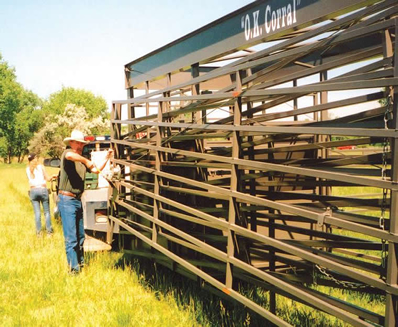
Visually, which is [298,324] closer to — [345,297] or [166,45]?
[345,297]

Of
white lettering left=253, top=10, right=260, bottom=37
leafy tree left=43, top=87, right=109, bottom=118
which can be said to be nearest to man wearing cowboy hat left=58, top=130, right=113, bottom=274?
white lettering left=253, top=10, right=260, bottom=37

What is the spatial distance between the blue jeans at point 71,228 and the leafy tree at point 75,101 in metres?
79.6

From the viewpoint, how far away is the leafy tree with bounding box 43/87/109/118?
8381 centimetres

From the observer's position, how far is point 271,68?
372 cm

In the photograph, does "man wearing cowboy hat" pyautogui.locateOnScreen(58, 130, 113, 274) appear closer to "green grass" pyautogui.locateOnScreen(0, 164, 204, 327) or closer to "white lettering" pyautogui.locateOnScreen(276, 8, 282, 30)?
"green grass" pyautogui.locateOnScreen(0, 164, 204, 327)

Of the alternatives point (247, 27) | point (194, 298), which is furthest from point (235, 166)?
point (194, 298)

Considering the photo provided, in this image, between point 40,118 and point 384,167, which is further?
point 40,118

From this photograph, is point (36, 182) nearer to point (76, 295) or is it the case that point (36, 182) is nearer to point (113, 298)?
point (76, 295)

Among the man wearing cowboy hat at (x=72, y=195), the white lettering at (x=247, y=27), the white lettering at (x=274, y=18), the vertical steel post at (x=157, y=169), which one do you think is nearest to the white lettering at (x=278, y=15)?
the white lettering at (x=274, y=18)

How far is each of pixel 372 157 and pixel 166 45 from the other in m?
4.67

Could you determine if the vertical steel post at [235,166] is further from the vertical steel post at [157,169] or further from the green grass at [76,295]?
the vertical steel post at [157,169]

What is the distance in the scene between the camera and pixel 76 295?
5.98m

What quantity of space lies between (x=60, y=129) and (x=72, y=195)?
222 ft

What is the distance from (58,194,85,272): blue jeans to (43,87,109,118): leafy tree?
79590 mm
